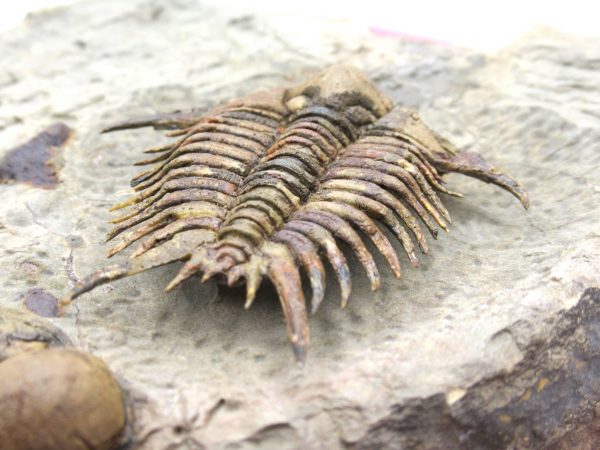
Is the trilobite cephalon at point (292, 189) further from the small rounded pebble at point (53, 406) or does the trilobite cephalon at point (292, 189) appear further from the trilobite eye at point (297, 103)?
the small rounded pebble at point (53, 406)

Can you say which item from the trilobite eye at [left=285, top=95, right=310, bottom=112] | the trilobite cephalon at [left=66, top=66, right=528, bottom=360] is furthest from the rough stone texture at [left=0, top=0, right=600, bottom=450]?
the trilobite eye at [left=285, top=95, right=310, bottom=112]

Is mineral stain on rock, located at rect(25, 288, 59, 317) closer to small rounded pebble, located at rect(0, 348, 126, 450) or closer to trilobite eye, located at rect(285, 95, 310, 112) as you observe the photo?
small rounded pebble, located at rect(0, 348, 126, 450)

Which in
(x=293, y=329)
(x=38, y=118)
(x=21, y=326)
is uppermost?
(x=293, y=329)

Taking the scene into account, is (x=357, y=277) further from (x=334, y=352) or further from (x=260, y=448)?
(x=260, y=448)

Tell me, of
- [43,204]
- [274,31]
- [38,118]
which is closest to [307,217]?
[43,204]

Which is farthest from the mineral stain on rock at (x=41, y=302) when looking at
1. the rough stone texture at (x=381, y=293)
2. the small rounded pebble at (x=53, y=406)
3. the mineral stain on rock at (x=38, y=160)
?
the mineral stain on rock at (x=38, y=160)

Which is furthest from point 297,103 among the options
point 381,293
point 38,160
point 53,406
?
point 53,406
